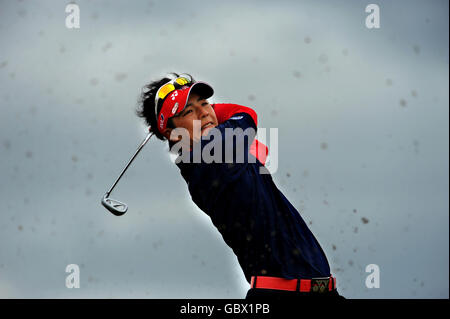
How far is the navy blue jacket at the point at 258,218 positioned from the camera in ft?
9.70

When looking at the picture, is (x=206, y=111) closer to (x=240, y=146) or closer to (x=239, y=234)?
(x=240, y=146)

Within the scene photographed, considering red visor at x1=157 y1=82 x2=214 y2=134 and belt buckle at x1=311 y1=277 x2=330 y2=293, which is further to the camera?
red visor at x1=157 y1=82 x2=214 y2=134

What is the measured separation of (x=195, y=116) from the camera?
3227mm

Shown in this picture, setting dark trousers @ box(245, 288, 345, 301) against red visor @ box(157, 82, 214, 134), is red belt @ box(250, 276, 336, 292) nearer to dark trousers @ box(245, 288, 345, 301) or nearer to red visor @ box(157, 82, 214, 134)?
dark trousers @ box(245, 288, 345, 301)

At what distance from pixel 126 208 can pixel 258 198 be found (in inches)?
40.9

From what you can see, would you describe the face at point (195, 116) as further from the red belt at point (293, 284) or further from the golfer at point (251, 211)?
the red belt at point (293, 284)

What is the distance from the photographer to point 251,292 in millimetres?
2992

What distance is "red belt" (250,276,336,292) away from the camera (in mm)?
2924

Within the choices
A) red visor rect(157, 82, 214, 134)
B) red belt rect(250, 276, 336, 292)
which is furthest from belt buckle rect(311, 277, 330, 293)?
red visor rect(157, 82, 214, 134)

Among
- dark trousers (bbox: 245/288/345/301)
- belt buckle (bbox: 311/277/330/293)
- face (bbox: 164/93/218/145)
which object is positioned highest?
face (bbox: 164/93/218/145)

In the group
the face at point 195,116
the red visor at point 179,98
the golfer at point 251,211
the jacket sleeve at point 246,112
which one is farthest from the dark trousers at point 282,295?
the red visor at point 179,98

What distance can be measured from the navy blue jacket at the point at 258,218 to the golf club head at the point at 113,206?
2.36 ft

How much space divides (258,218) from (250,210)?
6 cm

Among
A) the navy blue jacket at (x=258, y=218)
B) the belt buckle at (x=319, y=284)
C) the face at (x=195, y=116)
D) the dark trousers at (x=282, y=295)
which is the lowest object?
the dark trousers at (x=282, y=295)
